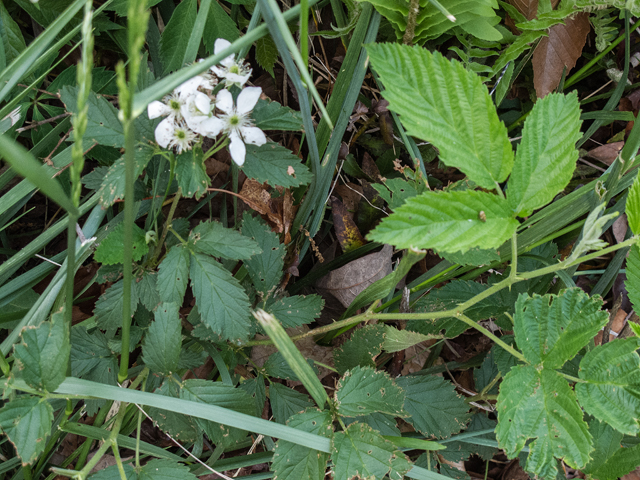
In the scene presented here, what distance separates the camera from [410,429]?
1564 mm

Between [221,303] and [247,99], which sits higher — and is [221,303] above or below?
below

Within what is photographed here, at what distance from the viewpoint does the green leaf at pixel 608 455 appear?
1.15 metres

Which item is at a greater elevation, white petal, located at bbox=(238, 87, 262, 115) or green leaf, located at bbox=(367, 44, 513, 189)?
white petal, located at bbox=(238, 87, 262, 115)

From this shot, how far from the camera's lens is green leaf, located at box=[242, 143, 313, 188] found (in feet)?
3.40

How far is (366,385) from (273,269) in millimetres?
424

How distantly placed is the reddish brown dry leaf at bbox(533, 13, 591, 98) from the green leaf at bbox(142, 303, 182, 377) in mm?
1421

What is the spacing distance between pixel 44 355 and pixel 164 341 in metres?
0.24

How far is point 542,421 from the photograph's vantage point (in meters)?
0.91

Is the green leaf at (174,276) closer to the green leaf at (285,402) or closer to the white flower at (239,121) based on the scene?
the white flower at (239,121)

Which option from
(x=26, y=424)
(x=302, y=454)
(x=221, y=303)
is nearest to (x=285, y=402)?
(x=302, y=454)

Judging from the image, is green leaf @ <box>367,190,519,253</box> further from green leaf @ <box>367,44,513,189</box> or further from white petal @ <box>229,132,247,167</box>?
white petal @ <box>229,132,247,167</box>

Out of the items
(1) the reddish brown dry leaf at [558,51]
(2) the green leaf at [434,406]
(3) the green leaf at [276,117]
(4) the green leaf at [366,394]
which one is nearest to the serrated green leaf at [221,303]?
(4) the green leaf at [366,394]

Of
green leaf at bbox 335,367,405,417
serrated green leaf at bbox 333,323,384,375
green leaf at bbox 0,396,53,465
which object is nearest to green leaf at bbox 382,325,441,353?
serrated green leaf at bbox 333,323,384,375

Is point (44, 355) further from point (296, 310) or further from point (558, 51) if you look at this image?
point (558, 51)
